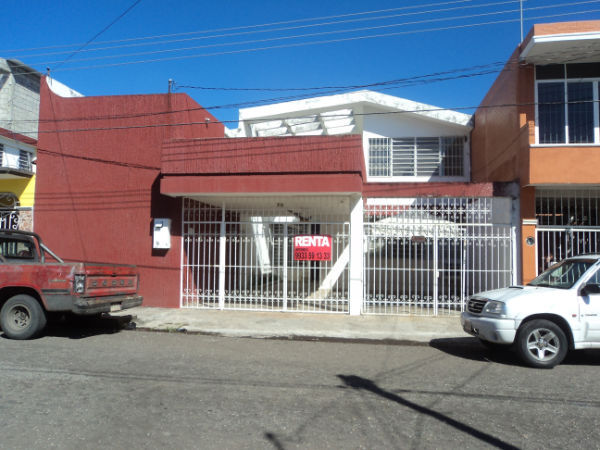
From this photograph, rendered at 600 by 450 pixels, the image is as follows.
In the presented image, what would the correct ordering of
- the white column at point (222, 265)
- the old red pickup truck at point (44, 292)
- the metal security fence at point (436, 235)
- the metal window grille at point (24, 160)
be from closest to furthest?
the old red pickup truck at point (44, 292) → the metal security fence at point (436, 235) → the white column at point (222, 265) → the metal window grille at point (24, 160)

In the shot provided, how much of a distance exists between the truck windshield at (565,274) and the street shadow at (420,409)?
3.51 meters

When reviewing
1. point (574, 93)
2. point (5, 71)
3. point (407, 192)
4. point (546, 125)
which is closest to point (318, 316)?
point (407, 192)

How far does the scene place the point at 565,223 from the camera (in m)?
11.3

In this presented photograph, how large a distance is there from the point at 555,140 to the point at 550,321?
6150mm

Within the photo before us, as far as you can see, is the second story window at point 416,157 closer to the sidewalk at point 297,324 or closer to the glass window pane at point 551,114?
the glass window pane at point 551,114

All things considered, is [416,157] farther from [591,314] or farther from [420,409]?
[420,409]

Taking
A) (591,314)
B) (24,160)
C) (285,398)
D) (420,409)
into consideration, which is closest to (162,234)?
(24,160)

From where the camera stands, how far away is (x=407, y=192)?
1120cm

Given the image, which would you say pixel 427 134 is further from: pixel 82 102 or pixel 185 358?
pixel 185 358

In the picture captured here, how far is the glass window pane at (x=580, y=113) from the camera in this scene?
10.9 m

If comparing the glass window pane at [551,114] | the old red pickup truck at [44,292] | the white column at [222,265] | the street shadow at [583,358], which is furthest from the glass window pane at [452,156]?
the old red pickup truck at [44,292]

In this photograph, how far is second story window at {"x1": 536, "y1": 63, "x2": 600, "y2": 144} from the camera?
10.9m

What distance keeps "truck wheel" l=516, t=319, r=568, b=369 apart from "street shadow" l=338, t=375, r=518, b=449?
2.45m

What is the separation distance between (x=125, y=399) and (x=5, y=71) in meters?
18.2
